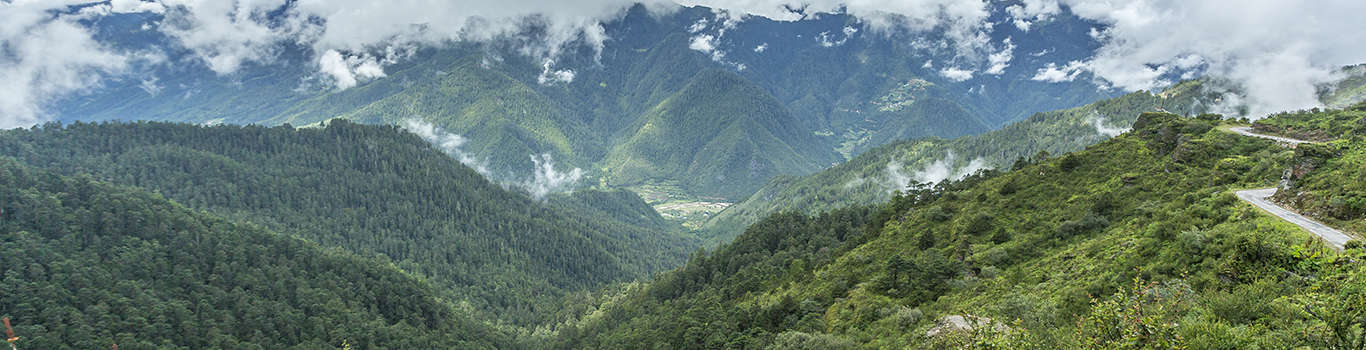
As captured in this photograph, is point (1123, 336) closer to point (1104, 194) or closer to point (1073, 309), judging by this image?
point (1073, 309)

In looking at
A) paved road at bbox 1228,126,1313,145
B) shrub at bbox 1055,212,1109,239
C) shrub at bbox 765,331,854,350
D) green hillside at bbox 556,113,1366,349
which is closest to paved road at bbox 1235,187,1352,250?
green hillside at bbox 556,113,1366,349

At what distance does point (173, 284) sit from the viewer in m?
138

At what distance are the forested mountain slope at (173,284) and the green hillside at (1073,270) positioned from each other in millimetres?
79590

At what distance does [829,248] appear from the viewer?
10981 cm

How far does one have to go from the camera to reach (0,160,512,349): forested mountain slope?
116 m

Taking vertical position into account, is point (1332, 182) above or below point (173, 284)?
above

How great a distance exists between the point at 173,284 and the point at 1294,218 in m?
189

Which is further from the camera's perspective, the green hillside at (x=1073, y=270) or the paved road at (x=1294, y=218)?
the paved road at (x=1294, y=218)

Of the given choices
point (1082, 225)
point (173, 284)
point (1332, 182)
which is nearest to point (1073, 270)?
point (1082, 225)

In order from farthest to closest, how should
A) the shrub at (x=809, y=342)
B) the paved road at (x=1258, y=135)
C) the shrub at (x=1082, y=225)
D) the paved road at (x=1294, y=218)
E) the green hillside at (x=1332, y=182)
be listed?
the paved road at (x=1258, y=135) < the shrub at (x=1082, y=225) < the shrub at (x=809, y=342) < the green hillside at (x=1332, y=182) < the paved road at (x=1294, y=218)

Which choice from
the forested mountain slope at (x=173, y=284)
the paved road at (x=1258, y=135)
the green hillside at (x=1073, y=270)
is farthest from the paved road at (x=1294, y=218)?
the forested mountain slope at (x=173, y=284)

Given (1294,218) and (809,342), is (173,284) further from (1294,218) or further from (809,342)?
(1294,218)

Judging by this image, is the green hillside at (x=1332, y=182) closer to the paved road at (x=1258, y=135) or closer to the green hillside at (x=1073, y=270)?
the green hillside at (x=1073, y=270)

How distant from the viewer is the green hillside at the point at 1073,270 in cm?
2409
